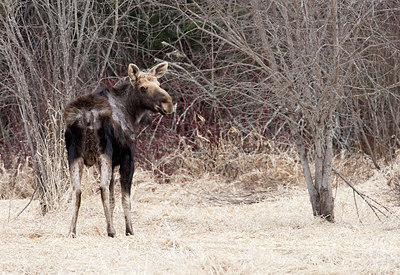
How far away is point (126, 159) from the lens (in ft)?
20.0

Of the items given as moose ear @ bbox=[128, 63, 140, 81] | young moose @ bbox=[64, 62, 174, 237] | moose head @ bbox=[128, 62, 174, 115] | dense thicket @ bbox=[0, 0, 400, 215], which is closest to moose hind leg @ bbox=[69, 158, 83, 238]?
young moose @ bbox=[64, 62, 174, 237]

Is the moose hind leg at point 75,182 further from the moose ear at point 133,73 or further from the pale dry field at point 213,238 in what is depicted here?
the moose ear at point 133,73

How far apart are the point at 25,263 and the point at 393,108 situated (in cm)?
846

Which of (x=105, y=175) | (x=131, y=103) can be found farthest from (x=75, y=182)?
(x=131, y=103)

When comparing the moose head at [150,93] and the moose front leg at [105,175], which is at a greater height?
the moose head at [150,93]

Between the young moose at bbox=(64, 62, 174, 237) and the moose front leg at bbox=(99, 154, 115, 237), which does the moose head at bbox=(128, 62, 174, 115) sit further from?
the moose front leg at bbox=(99, 154, 115, 237)

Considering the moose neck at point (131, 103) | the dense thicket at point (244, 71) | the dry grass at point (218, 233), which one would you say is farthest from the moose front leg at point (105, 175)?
the dense thicket at point (244, 71)

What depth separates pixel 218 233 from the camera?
6242mm

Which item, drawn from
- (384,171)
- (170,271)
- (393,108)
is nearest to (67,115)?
(170,271)

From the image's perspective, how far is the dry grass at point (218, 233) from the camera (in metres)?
4.44

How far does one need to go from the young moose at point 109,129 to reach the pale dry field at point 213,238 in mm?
467

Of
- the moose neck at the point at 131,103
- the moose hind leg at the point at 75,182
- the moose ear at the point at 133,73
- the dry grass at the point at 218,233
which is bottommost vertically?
the dry grass at the point at 218,233

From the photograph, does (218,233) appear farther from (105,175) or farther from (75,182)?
(75,182)

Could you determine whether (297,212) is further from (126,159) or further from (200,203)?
(126,159)
